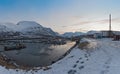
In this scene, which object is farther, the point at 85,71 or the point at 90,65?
the point at 90,65

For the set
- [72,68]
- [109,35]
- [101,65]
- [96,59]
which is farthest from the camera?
[109,35]

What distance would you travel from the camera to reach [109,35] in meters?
77.9

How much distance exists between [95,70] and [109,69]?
126 cm

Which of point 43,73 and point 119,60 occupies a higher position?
point 119,60

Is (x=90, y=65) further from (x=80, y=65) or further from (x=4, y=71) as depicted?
(x=4, y=71)

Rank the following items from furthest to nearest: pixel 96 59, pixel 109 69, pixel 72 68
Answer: pixel 96 59
pixel 72 68
pixel 109 69

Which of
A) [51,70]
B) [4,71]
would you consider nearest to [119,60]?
[51,70]

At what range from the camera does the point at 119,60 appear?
1995 centimetres

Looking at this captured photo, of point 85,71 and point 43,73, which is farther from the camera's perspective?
point 43,73

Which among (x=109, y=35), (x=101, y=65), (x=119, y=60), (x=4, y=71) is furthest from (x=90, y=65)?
(x=109, y=35)

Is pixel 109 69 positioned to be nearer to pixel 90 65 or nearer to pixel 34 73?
pixel 90 65

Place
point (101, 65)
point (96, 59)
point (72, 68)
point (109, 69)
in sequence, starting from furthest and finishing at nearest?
1. point (96, 59)
2. point (72, 68)
3. point (101, 65)
4. point (109, 69)

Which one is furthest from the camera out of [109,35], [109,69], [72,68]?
[109,35]

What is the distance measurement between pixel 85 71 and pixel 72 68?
2450mm
